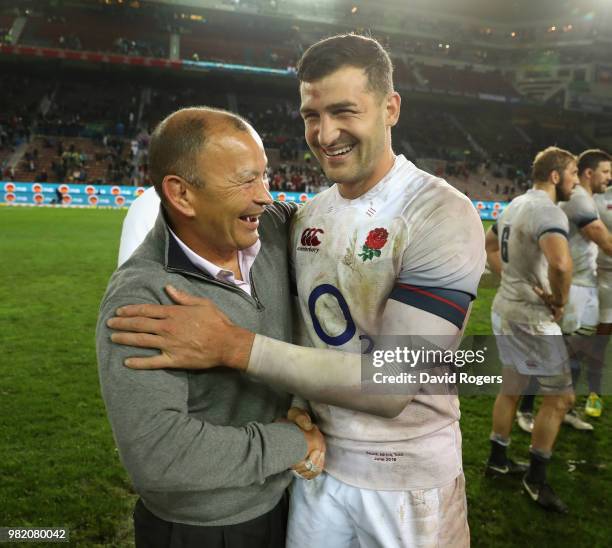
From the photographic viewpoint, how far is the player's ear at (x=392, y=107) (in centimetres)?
220

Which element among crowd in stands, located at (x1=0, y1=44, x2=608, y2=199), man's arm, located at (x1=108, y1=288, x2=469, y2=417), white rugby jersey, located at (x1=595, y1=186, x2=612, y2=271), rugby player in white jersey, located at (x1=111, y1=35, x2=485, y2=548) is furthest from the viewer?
crowd in stands, located at (x1=0, y1=44, x2=608, y2=199)

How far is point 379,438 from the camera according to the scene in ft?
6.85

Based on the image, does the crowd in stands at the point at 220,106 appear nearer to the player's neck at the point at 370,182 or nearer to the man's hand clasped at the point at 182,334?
the player's neck at the point at 370,182

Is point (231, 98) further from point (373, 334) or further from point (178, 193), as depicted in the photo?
point (373, 334)

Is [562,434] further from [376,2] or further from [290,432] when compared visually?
[376,2]

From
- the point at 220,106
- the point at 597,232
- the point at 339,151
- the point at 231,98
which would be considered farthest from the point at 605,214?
the point at 231,98

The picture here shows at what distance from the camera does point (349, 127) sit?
2.11m

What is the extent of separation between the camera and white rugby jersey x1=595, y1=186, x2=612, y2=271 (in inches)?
215

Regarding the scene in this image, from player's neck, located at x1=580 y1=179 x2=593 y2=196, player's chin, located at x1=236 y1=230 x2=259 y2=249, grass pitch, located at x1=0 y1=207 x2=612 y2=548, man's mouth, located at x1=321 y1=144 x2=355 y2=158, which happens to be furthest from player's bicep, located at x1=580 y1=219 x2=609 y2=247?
player's chin, located at x1=236 y1=230 x2=259 y2=249

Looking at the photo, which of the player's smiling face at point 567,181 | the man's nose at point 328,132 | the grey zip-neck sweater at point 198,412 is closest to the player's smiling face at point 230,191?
the grey zip-neck sweater at point 198,412

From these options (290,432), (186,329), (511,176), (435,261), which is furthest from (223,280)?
(511,176)

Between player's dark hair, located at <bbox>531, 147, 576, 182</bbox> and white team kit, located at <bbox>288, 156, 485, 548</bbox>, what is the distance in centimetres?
250

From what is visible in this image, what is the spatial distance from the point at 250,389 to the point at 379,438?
0.56 metres

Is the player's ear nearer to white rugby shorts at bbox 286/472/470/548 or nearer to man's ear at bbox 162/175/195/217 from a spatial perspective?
man's ear at bbox 162/175/195/217
